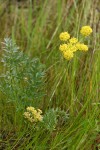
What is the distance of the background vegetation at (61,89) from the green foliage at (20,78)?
3cm

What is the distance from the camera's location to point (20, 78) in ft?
5.20

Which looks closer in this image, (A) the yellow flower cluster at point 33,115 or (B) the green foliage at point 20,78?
(A) the yellow flower cluster at point 33,115

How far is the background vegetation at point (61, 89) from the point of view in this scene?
1.49m

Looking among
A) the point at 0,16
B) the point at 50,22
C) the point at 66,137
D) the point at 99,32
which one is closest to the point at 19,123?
the point at 66,137

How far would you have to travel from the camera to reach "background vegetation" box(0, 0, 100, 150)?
4.89 ft

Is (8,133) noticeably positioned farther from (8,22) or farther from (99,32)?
(8,22)

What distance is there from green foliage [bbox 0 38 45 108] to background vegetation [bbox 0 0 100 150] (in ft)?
0.10

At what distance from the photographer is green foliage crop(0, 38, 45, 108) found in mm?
1530

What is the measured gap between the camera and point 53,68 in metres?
1.88

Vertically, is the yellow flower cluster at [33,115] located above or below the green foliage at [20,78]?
below

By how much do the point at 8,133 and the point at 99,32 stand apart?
2.60 feet

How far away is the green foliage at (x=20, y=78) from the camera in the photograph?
1.53m

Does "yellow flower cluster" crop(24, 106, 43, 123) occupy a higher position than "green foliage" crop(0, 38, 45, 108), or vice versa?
"green foliage" crop(0, 38, 45, 108)

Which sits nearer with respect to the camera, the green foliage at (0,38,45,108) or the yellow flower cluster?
the yellow flower cluster
